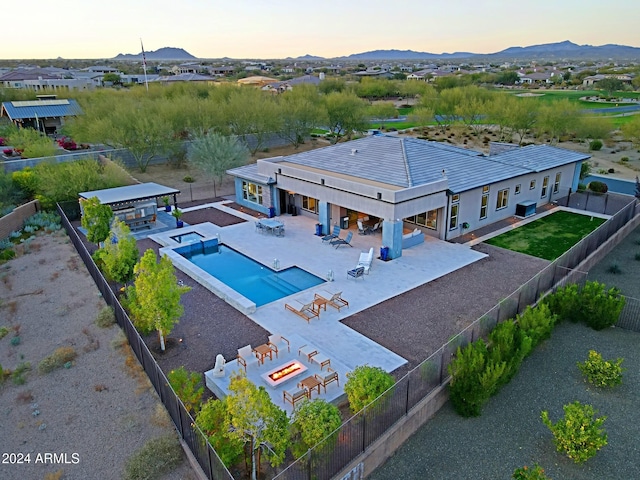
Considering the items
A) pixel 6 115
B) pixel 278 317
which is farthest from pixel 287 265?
pixel 6 115

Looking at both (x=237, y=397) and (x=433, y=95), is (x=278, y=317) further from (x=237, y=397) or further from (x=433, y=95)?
(x=433, y=95)

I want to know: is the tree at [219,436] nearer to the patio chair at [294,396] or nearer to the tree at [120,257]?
the patio chair at [294,396]

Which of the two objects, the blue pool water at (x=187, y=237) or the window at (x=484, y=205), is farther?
the window at (x=484, y=205)

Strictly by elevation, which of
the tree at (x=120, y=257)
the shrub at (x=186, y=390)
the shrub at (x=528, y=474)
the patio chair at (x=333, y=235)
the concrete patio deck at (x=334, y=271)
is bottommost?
the concrete patio deck at (x=334, y=271)

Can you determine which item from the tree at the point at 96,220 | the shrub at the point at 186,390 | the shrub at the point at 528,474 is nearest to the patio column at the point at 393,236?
the shrub at the point at 186,390

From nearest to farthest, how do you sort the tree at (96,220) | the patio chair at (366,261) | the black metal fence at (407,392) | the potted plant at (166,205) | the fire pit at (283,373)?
the black metal fence at (407,392) < the fire pit at (283,373) < the patio chair at (366,261) < the tree at (96,220) < the potted plant at (166,205)

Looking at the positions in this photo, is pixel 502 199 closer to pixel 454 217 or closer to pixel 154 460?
pixel 454 217

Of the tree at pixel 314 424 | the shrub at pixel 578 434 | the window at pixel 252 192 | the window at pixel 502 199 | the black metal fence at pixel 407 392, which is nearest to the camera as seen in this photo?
the black metal fence at pixel 407 392
